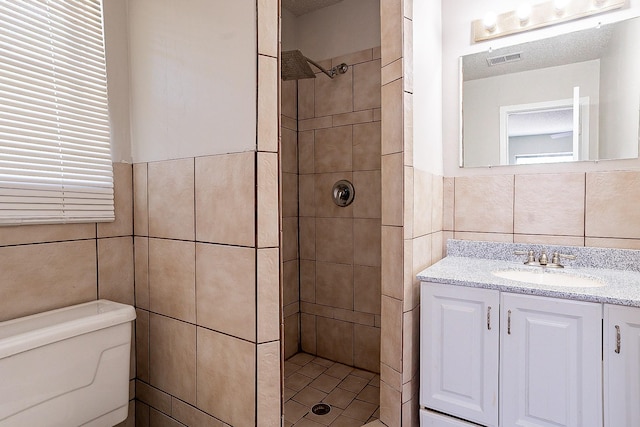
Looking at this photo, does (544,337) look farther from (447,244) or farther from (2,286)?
(2,286)

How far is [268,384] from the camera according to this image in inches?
41.7

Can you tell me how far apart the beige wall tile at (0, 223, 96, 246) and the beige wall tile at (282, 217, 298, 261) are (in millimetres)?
1414

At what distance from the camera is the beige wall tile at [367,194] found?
2.35 metres

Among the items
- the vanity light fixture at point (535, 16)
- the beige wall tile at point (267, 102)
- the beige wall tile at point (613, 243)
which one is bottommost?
the beige wall tile at point (613, 243)

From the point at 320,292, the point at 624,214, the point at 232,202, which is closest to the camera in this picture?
the point at 232,202

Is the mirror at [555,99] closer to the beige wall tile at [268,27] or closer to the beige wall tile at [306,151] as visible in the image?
the beige wall tile at [306,151]

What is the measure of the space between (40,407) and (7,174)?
699mm

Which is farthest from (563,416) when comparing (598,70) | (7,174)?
(7,174)

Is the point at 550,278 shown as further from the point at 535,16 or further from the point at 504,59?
the point at 535,16

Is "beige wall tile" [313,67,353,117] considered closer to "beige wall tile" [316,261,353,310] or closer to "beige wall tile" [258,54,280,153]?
"beige wall tile" [316,261,353,310]

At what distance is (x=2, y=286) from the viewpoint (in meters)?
1.06

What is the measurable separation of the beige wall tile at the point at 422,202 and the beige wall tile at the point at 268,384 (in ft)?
3.04

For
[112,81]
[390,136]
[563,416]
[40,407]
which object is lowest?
[563,416]

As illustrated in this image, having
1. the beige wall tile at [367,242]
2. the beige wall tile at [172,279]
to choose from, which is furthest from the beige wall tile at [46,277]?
Answer: the beige wall tile at [367,242]
